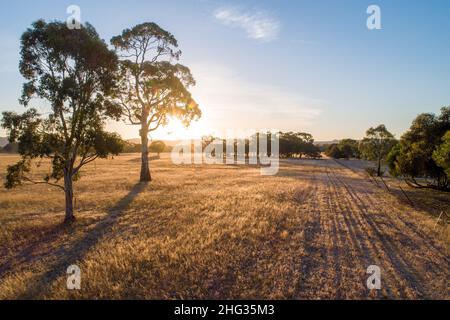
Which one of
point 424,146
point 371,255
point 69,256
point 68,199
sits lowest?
point 69,256

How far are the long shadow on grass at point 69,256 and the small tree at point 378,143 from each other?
50.2 metres

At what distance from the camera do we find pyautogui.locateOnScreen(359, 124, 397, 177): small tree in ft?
164

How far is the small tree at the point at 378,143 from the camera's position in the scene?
164 ft

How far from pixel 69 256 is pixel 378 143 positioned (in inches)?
2175

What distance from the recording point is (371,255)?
31.6ft

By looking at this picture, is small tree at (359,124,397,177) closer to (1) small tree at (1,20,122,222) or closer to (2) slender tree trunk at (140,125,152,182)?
(2) slender tree trunk at (140,125,152,182)

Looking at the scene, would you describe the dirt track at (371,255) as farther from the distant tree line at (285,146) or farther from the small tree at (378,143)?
the distant tree line at (285,146)

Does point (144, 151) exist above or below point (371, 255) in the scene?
above

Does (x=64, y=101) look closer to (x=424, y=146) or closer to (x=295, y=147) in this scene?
(x=424, y=146)

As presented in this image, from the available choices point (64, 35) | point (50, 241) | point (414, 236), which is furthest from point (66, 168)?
point (414, 236)

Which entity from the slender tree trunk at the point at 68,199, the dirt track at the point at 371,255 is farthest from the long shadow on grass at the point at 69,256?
the dirt track at the point at 371,255

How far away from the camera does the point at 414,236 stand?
1189cm

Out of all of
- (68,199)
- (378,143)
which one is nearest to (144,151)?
(68,199)

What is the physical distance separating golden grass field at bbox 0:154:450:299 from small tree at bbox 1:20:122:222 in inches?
142
